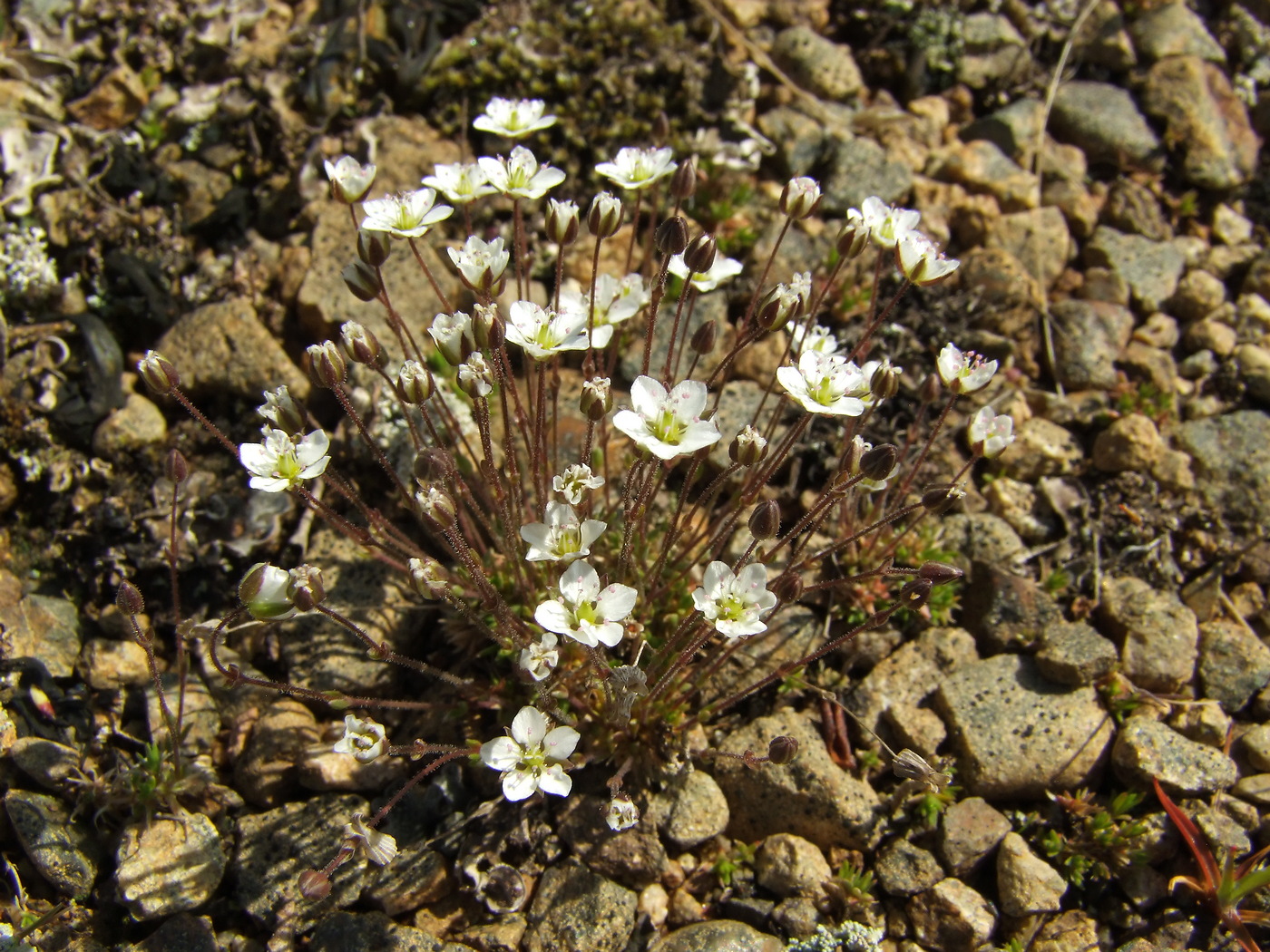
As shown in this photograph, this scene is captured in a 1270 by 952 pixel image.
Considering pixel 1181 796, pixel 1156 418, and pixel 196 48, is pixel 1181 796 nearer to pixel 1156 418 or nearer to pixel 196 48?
pixel 1156 418

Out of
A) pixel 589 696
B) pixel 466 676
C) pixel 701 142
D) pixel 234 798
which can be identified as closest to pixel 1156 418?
pixel 701 142

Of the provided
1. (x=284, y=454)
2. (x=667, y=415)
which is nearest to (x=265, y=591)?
(x=284, y=454)

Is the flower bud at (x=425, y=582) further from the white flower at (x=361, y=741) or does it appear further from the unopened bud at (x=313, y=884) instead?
the unopened bud at (x=313, y=884)

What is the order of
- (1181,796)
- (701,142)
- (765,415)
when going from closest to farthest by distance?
(1181,796) < (765,415) < (701,142)

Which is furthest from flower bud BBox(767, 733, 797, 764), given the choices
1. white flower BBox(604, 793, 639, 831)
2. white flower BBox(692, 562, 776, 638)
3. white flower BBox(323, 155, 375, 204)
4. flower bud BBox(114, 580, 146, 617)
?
white flower BBox(323, 155, 375, 204)

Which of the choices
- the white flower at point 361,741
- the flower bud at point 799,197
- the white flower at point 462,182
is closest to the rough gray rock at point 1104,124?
the flower bud at point 799,197
